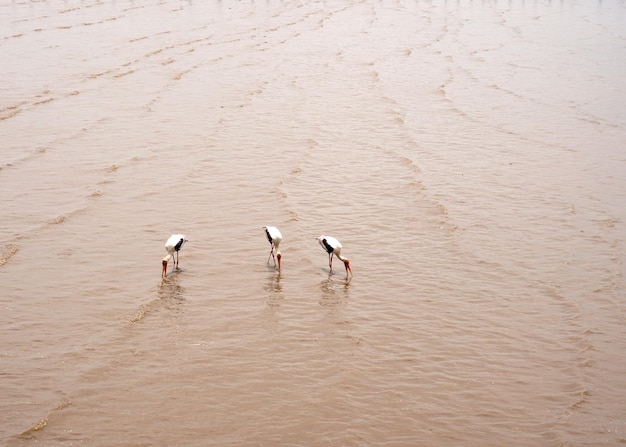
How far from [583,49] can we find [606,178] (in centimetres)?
1971

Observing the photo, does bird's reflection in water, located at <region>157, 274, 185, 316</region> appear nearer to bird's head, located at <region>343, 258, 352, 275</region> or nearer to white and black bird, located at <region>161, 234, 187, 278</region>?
white and black bird, located at <region>161, 234, 187, 278</region>

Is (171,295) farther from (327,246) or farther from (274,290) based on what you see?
(327,246)

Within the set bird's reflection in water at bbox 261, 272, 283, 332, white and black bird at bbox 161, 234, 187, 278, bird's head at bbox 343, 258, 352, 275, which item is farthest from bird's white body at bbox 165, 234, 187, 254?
bird's head at bbox 343, 258, 352, 275

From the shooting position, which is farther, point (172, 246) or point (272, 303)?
point (172, 246)

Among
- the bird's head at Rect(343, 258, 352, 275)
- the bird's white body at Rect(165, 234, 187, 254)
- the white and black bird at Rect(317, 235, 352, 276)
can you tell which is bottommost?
the bird's head at Rect(343, 258, 352, 275)

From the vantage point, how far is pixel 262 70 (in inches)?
1230

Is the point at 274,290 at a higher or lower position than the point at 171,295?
lower

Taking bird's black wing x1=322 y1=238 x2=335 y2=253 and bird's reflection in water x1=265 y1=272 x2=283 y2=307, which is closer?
bird's reflection in water x1=265 y1=272 x2=283 y2=307

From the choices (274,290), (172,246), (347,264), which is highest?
(172,246)

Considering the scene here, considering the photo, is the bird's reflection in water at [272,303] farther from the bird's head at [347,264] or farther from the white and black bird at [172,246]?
the white and black bird at [172,246]

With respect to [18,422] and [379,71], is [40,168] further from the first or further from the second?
[379,71]

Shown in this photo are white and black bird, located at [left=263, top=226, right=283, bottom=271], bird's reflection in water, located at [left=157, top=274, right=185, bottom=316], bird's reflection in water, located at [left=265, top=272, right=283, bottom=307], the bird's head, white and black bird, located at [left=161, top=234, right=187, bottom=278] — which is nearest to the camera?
bird's reflection in water, located at [left=157, top=274, right=185, bottom=316]

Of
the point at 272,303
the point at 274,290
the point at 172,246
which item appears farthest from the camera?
the point at 172,246

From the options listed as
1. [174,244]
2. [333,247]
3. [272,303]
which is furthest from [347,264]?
[174,244]
